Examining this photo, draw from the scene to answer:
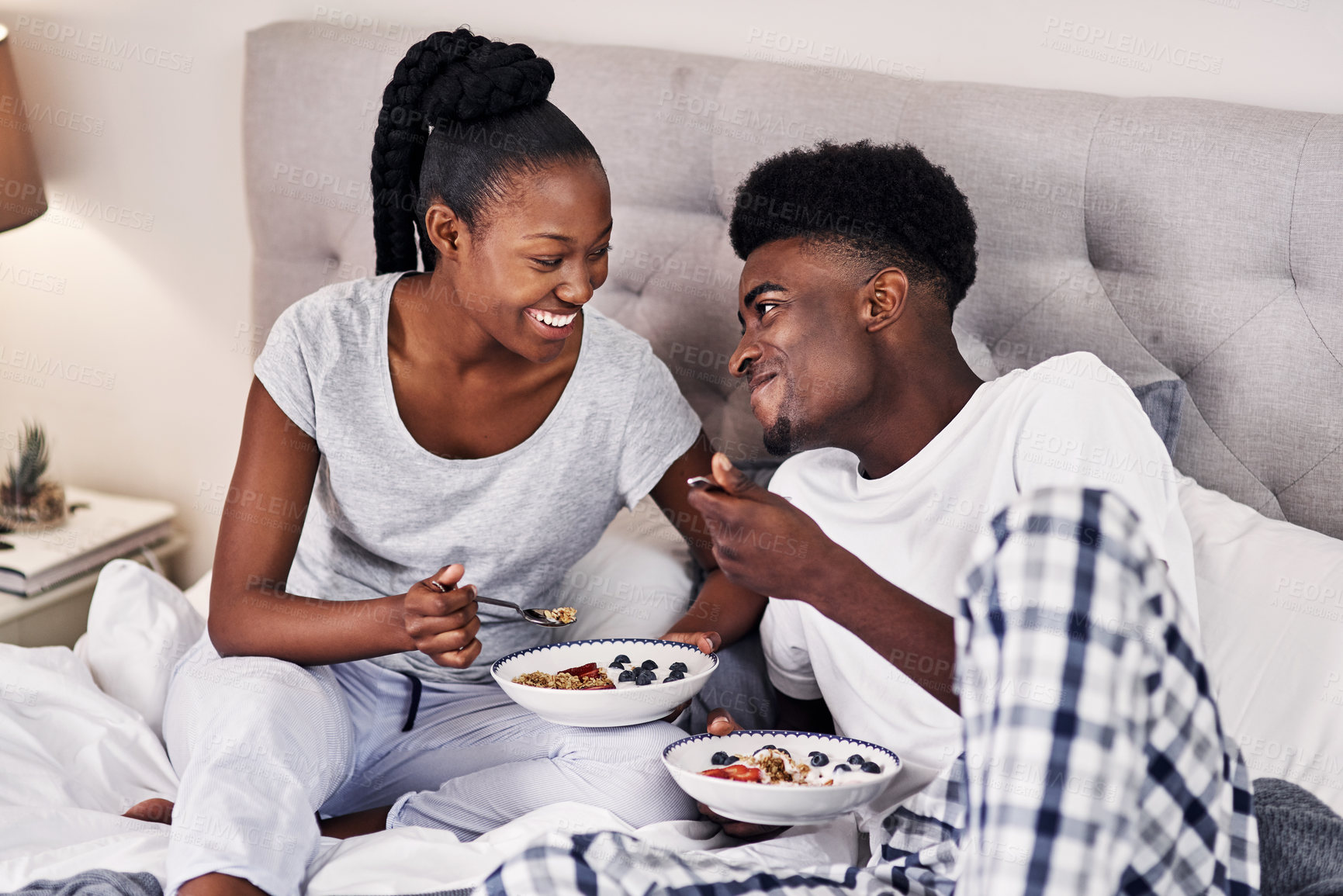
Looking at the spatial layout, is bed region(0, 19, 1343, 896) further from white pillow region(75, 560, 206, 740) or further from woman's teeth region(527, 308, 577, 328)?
woman's teeth region(527, 308, 577, 328)

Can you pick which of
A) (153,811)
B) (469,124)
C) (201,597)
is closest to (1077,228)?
(469,124)

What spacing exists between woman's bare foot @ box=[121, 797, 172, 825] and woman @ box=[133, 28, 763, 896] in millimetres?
46

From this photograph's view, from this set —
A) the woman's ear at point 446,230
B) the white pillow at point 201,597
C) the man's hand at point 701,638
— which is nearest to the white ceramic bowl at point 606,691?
the man's hand at point 701,638

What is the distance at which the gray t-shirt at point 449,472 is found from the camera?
1.34 meters

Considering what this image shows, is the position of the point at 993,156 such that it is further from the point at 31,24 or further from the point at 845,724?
the point at 31,24

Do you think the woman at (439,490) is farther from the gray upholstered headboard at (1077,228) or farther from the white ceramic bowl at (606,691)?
the gray upholstered headboard at (1077,228)

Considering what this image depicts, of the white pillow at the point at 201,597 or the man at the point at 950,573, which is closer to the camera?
the man at the point at 950,573

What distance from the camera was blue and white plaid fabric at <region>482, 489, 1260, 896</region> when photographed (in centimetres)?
75

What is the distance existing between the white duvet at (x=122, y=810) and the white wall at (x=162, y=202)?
802mm

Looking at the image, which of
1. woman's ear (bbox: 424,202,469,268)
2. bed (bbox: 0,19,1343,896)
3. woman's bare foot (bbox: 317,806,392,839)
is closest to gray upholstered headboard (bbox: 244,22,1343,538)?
bed (bbox: 0,19,1343,896)

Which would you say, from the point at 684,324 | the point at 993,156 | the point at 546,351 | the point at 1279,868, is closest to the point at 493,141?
the point at 546,351

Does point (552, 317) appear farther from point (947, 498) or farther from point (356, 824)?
point (356, 824)

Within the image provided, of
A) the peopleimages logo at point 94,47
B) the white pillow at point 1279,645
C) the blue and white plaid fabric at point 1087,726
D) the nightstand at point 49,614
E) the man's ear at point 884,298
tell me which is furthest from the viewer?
the peopleimages logo at point 94,47

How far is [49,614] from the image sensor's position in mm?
1955
